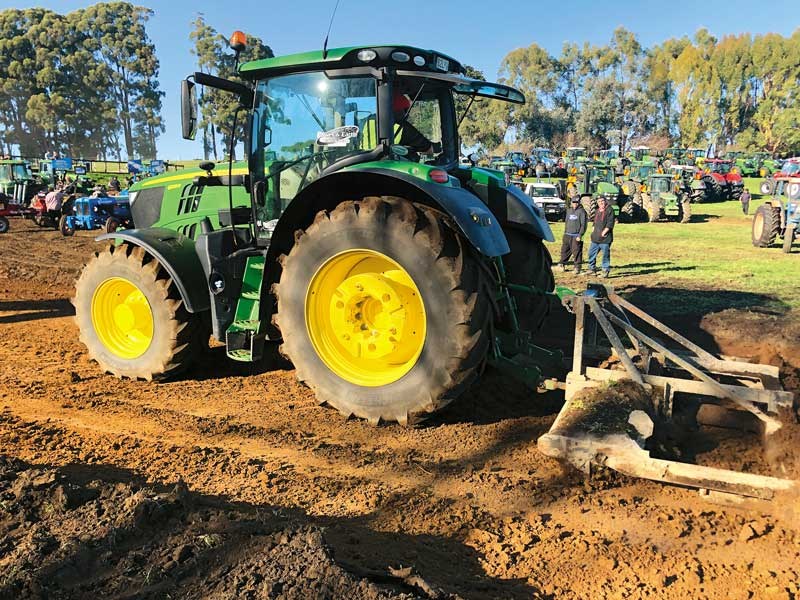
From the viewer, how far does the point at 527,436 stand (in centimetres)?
420

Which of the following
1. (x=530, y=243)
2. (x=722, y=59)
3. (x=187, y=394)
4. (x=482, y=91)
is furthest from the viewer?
(x=722, y=59)

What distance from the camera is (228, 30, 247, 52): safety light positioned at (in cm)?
462

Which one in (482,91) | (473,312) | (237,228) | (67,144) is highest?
(67,144)

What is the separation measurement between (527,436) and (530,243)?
6.18 ft

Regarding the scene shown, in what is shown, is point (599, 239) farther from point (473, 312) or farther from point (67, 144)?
point (67, 144)

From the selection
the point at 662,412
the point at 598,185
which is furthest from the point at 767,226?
the point at 662,412

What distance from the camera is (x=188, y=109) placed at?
4.36 meters

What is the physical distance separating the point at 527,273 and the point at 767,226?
499 inches

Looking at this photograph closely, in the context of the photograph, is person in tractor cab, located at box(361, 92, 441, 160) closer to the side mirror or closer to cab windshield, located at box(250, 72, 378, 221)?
cab windshield, located at box(250, 72, 378, 221)

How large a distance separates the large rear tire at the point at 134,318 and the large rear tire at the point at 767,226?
14.6 m

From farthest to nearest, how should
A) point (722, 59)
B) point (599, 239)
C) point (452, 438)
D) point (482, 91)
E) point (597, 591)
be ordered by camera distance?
1. point (722, 59)
2. point (599, 239)
3. point (482, 91)
4. point (452, 438)
5. point (597, 591)

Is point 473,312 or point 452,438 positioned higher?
point 473,312

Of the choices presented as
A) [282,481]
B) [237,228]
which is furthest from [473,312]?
[237,228]

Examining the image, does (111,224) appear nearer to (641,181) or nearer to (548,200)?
(548,200)
